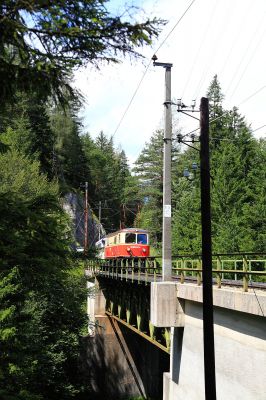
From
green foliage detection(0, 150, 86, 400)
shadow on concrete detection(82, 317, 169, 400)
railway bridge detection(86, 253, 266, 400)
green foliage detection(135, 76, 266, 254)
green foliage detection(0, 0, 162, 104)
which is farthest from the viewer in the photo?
green foliage detection(135, 76, 266, 254)

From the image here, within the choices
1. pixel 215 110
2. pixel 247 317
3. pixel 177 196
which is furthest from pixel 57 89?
pixel 215 110

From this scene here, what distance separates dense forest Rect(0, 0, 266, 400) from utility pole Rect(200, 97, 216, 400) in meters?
2.83

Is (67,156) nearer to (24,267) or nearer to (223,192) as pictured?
(223,192)

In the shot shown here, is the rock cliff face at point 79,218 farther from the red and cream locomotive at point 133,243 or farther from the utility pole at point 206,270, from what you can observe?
the utility pole at point 206,270

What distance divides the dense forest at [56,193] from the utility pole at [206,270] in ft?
9.27

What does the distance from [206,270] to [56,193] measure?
1323 inches

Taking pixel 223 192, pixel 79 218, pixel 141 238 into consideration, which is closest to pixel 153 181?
pixel 79 218

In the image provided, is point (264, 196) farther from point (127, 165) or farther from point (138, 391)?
point (127, 165)

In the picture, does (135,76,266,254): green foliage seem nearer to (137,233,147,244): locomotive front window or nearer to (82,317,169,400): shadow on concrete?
(137,233,147,244): locomotive front window

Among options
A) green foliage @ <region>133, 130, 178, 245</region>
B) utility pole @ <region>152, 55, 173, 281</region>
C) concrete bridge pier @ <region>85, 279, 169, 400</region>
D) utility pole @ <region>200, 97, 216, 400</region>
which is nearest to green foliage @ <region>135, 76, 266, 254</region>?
green foliage @ <region>133, 130, 178, 245</region>

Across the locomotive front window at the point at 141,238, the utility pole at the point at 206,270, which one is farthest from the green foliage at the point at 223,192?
the utility pole at the point at 206,270

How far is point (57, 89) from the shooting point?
19.6 feet

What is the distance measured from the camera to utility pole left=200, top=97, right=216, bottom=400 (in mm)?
7984

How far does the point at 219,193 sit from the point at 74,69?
35996mm
